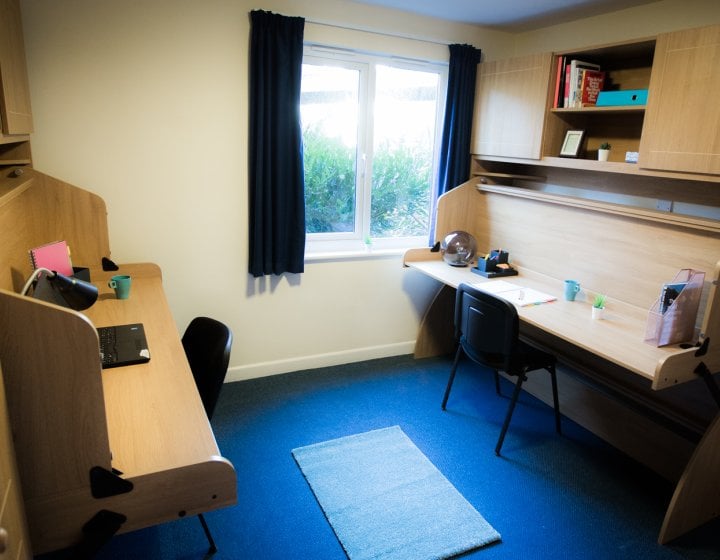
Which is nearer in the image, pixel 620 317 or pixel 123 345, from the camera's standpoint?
pixel 123 345

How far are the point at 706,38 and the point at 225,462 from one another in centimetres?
235

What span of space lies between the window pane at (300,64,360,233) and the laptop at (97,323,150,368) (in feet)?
4.91

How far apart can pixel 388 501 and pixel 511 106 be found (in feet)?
7.58

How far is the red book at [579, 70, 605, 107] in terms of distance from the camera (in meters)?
2.71

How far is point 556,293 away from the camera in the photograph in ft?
9.19

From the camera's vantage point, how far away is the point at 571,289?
2652 millimetres

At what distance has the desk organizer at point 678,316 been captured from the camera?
201 centimetres

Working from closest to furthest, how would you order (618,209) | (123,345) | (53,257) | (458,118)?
1. (123,345)
2. (53,257)
3. (618,209)
4. (458,118)

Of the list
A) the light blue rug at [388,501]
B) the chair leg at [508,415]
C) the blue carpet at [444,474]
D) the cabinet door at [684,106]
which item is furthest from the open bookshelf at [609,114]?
the light blue rug at [388,501]

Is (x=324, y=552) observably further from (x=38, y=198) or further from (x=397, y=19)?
(x=397, y=19)

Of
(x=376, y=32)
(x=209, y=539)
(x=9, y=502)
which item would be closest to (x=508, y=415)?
(x=209, y=539)

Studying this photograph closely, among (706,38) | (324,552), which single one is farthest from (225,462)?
(706,38)

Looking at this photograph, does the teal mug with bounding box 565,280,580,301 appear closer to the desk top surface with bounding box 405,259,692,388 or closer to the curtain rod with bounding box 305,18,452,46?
the desk top surface with bounding box 405,259,692,388

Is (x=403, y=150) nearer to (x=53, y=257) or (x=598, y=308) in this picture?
(x=598, y=308)
